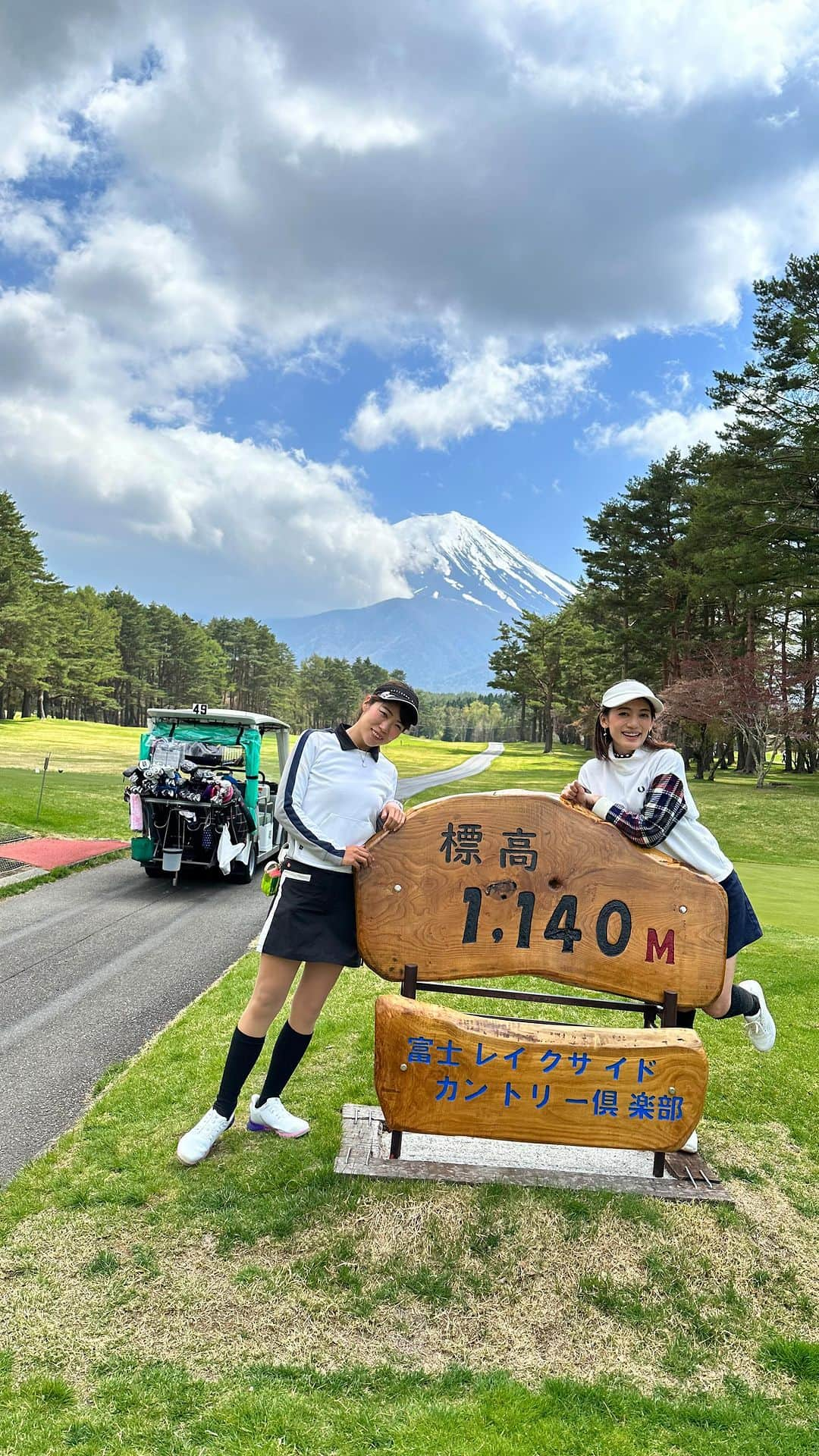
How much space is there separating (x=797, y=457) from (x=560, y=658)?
42770mm

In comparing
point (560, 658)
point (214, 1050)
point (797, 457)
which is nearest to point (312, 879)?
point (214, 1050)

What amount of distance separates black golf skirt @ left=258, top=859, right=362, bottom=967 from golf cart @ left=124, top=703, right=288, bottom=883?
6.25 metres

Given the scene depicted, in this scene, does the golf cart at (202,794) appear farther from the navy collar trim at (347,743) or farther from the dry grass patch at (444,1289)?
the dry grass patch at (444,1289)

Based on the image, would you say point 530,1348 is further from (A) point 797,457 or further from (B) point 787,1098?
(A) point 797,457

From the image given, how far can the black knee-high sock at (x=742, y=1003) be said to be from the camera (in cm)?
365

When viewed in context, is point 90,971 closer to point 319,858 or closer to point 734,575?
point 319,858

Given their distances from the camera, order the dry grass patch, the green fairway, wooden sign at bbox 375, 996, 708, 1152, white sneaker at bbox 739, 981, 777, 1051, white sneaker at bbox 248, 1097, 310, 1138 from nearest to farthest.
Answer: the dry grass patch → wooden sign at bbox 375, 996, 708, 1152 → white sneaker at bbox 739, 981, 777, 1051 → white sneaker at bbox 248, 1097, 310, 1138 → the green fairway

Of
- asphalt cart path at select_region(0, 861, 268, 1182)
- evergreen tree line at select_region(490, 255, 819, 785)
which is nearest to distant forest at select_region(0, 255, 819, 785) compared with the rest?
evergreen tree line at select_region(490, 255, 819, 785)

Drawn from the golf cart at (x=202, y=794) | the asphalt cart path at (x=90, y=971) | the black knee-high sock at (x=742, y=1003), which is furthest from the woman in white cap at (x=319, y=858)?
the golf cart at (x=202, y=794)

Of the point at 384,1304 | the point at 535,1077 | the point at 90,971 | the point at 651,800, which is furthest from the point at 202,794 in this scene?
the point at 384,1304

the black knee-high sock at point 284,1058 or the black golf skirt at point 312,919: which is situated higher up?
the black golf skirt at point 312,919

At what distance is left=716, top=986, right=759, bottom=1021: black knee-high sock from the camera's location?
3.65 meters

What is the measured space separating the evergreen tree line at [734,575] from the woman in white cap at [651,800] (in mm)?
19769

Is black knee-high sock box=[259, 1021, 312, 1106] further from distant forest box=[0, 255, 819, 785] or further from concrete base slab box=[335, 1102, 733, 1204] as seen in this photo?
distant forest box=[0, 255, 819, 785]
